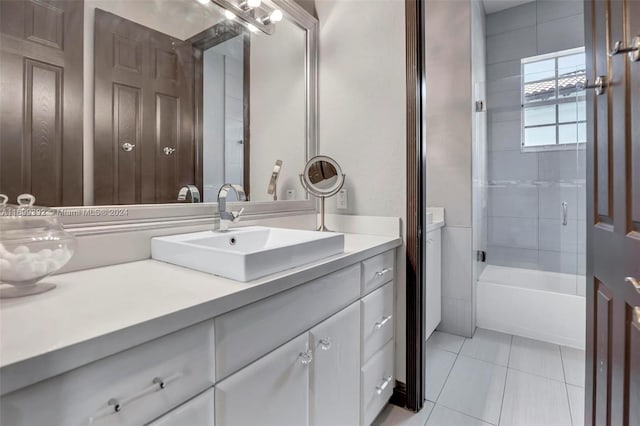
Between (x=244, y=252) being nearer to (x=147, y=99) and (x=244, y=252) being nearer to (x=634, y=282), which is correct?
(x=147, y=99)

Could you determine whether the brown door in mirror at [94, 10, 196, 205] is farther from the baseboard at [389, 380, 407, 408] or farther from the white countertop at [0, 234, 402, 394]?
the baseboard at [389, 380, 407, 408]

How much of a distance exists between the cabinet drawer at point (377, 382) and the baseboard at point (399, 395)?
35 mm

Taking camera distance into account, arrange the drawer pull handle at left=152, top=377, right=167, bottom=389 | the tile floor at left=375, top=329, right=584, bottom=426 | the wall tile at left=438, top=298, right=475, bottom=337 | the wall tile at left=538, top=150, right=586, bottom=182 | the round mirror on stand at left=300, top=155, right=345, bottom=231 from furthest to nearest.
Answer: the wall tile at left=538, top=150, right=586, bottom=182, the wall tile at left=438, top=298, right=475, bottom=337, the round mirror on stand at left=300, top=155, right=345, bottom=231, the tile floor at left=375, top=329, right=584, bottom=426, the drawer pull handle at left=152, top=377, right=167, bottom=389

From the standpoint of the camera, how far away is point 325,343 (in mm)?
990

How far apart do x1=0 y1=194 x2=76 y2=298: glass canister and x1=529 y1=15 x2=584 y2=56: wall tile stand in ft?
12.2

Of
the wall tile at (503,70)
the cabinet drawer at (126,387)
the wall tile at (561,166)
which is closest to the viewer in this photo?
the cabinet drawer at (126,387)

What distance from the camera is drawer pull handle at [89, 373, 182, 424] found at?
1.62ft

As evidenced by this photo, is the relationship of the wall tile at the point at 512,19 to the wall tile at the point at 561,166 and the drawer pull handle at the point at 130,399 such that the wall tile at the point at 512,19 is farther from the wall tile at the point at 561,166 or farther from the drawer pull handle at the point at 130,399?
the drawer pull handle at the point at 130,399

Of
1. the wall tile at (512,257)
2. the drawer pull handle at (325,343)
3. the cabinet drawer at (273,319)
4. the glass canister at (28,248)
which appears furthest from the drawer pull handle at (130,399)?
the wall tile at (512,257)

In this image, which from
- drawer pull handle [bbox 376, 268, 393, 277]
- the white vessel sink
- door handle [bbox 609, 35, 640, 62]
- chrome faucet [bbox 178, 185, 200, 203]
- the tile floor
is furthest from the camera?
the tile floor

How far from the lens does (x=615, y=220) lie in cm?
83

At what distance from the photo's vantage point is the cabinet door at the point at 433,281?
6.61 ft

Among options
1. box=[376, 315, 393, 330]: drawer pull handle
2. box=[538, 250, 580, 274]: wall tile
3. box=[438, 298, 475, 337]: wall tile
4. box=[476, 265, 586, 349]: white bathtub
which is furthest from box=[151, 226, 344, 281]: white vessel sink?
box=[538, 250, 580, 274]: wall tile

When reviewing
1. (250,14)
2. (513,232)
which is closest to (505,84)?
(513,232)
